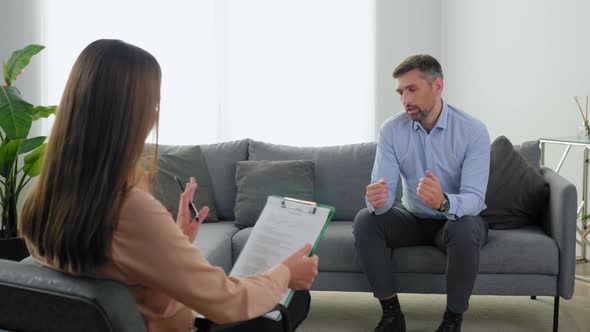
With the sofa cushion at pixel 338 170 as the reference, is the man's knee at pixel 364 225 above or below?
below

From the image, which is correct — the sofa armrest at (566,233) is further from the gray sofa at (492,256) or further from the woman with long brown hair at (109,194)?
the woman with long brown hair at (109,194)

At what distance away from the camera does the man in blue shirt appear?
275cm

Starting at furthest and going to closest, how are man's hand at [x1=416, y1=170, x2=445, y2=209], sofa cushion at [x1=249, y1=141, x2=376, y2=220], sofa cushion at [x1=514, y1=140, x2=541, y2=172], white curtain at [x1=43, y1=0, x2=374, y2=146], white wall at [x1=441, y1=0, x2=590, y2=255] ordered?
white curtain at [x1=43, y1=0, x2=374, y2=146]
white wall at [x1=441, y1=0, x2=590, y2=255]
sofa cushion at [x1=249, y1=141, x2=376, y2=220]
sofa cushion at [x1=514, y1=140, x2=541, y2=172]
man's hand at [x1=416, y1=170, x2=445, y2=209]

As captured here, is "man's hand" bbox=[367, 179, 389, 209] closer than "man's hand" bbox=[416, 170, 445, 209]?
No

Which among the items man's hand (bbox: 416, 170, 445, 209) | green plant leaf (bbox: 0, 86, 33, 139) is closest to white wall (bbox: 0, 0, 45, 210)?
green plant leaf (bbox: 0, 86, 33, 139)

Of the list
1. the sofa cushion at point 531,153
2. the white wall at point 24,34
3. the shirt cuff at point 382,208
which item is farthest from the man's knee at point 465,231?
the white wall at point 24,34

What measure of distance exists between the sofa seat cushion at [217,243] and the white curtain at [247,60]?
1932 millimetres

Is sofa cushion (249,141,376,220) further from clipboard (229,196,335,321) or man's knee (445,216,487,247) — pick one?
clipboard (229,196,335,321)

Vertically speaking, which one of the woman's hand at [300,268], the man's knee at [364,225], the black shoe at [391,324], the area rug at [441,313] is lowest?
the area rug at [441,313]

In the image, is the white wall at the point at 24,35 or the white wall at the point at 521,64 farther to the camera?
the white wall at the point at 24,35

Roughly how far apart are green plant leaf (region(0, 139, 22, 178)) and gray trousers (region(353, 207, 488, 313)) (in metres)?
1.97

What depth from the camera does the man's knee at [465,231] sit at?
9.02 feet

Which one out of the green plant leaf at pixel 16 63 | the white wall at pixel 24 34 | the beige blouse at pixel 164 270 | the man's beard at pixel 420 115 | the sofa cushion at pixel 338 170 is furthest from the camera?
the white wall at pixel 24 34

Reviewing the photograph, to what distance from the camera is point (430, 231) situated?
119 inches
